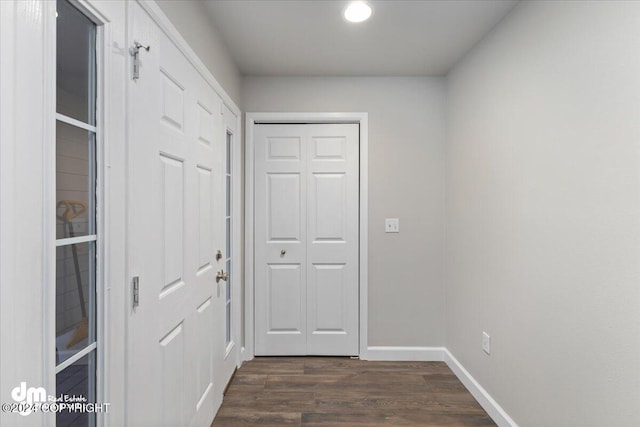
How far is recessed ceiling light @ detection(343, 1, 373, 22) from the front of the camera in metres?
1.83

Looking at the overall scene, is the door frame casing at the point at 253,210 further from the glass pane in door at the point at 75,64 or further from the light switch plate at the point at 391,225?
the glass pane in door at the point at 75,64

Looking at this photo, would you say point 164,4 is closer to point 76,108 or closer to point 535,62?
point 76,108

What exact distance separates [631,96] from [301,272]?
7.65 feet

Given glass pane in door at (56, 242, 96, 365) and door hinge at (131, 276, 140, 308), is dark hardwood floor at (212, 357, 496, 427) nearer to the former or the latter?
door hinge at (131, 276, 140, 308)

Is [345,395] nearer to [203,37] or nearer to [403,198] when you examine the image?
[403,198]

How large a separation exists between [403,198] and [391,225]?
25 centimetres

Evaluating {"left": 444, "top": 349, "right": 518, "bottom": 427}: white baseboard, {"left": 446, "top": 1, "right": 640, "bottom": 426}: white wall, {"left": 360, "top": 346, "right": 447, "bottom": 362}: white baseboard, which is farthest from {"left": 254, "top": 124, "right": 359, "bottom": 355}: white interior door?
{"left": 446, "top": 1, "right": 640, "bottom": 426}: white wall

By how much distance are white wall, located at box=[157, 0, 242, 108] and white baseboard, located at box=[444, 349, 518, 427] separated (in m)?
2.65

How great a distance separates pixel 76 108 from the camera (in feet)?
2.90

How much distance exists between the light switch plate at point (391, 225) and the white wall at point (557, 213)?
1.96ft

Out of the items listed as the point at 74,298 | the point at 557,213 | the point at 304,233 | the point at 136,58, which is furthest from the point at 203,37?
the point at 557,213

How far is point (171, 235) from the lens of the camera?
142 centimetres

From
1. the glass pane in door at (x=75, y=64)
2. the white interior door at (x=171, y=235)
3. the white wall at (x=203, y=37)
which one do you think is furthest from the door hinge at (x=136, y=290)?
the white wall at (x=203, y=37)

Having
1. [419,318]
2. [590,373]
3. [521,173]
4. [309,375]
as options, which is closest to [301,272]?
[309,375]
